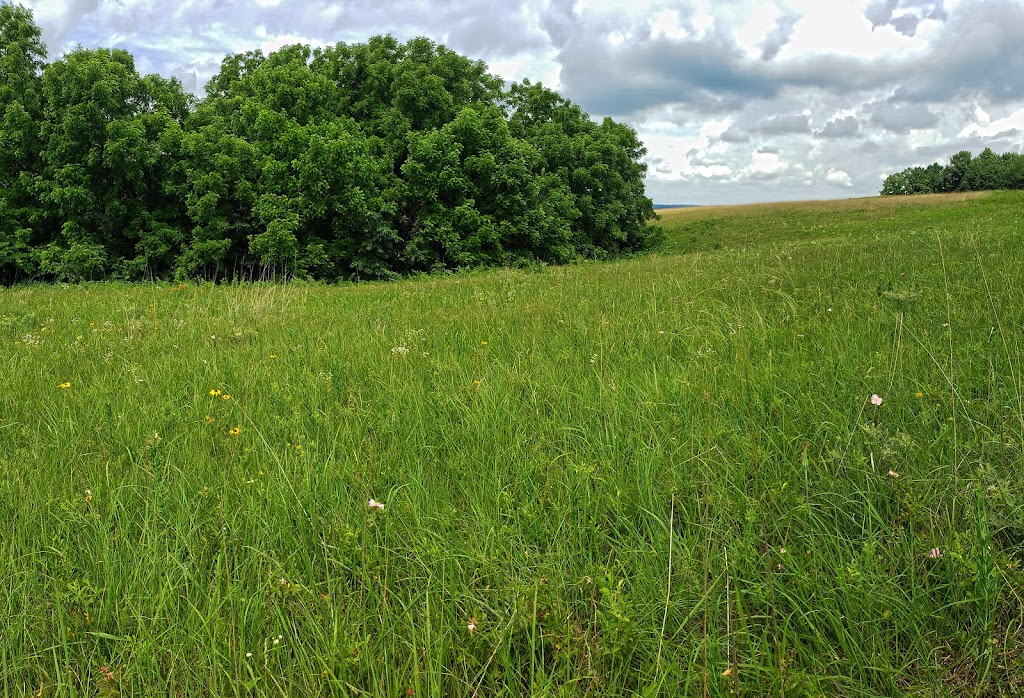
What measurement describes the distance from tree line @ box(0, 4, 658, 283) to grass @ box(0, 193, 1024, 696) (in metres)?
20.3

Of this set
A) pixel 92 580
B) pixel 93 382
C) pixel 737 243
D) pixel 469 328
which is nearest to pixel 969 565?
pixel 92 580

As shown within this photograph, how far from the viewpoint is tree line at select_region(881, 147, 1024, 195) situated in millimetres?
74625

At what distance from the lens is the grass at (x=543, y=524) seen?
1.59 metres

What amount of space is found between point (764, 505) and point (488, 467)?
42.9 inches

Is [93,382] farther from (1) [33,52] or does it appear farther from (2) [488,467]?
(1) [33,52]

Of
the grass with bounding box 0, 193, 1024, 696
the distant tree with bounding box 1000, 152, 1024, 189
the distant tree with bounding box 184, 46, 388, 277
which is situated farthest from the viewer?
the distant tree with bounding box 1000, 152, 1024, 189

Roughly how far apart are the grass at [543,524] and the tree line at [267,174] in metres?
20.3

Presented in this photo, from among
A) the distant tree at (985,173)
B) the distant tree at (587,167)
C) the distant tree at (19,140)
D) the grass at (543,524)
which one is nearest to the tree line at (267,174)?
the distant tree at (19,140)

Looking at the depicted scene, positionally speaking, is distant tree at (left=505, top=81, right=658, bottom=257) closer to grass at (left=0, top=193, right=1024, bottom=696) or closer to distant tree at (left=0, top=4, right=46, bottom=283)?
distant tree at (left=0, top=4, right=46, bottom=283)

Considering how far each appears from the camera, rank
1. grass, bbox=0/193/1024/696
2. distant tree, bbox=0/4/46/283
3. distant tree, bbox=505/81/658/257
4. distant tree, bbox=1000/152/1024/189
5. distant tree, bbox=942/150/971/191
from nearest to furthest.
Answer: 1. grass, bbox=0/193/1024/696
2. distant tree, bbox=0/4/46/283
3. distant tree, bbox=505/81/658/257
4. distant tree, bbox=1000/152/1024/189
5. distant tree, bbox=942/150/971/191

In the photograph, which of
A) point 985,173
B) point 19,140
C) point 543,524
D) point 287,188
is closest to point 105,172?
point 19,140

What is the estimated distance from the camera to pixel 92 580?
1986 millimetres

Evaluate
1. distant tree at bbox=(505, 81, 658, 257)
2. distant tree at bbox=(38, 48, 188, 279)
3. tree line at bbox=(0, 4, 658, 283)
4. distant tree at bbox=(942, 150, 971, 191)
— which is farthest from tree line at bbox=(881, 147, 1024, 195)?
distant tree at bbox=(38, 48, 188, 279)

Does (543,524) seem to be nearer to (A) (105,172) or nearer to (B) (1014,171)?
(A) (105,172)
